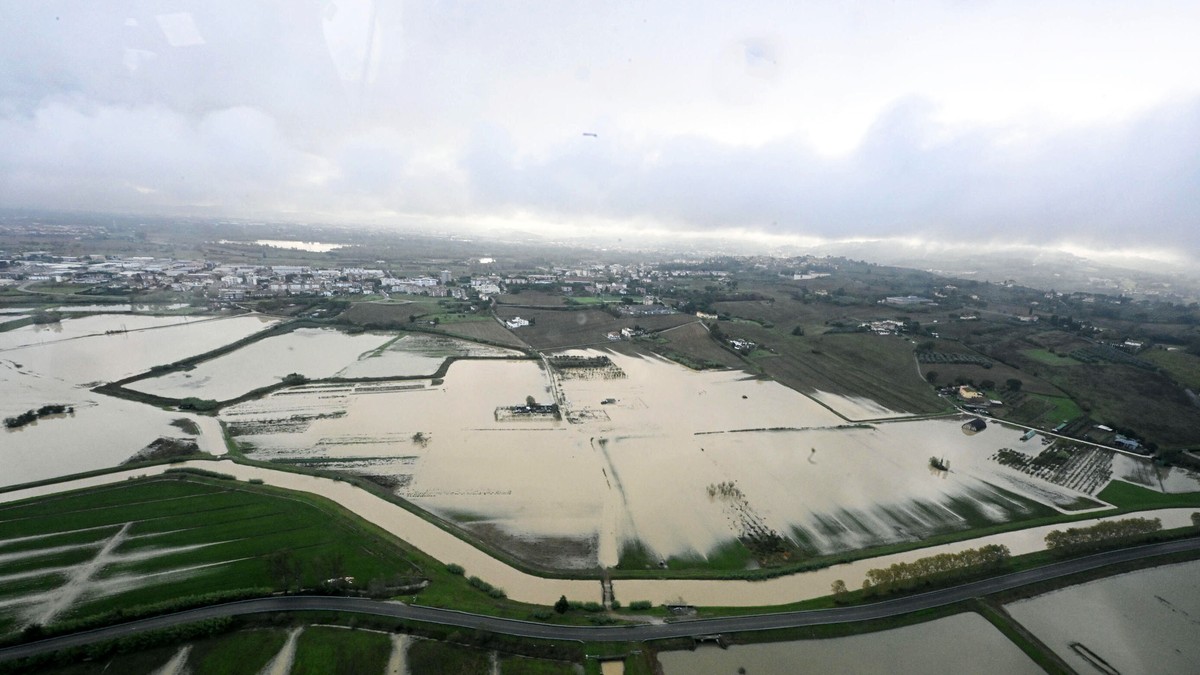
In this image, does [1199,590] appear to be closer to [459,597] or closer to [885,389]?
[885,389]

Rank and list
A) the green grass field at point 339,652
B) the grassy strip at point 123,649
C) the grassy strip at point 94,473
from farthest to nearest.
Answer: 1. the grassy strip at point 94,473
2. the green grass field at point 339,652
3. the grassy strip at point 123,649

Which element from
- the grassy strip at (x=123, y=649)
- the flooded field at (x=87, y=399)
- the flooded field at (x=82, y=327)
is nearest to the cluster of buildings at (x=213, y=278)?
the flooded field at (x=82, y=327)

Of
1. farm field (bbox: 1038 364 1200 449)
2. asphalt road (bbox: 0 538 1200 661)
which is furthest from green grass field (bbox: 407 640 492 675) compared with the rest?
farm field (bbox: 1038 364 1200 449)

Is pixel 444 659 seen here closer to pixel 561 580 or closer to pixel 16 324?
pixel 561 580

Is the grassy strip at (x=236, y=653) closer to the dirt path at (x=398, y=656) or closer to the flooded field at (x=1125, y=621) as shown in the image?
the dirt path at (x=398, y=656)

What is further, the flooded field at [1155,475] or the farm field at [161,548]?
the flooded field at [1155,475]
